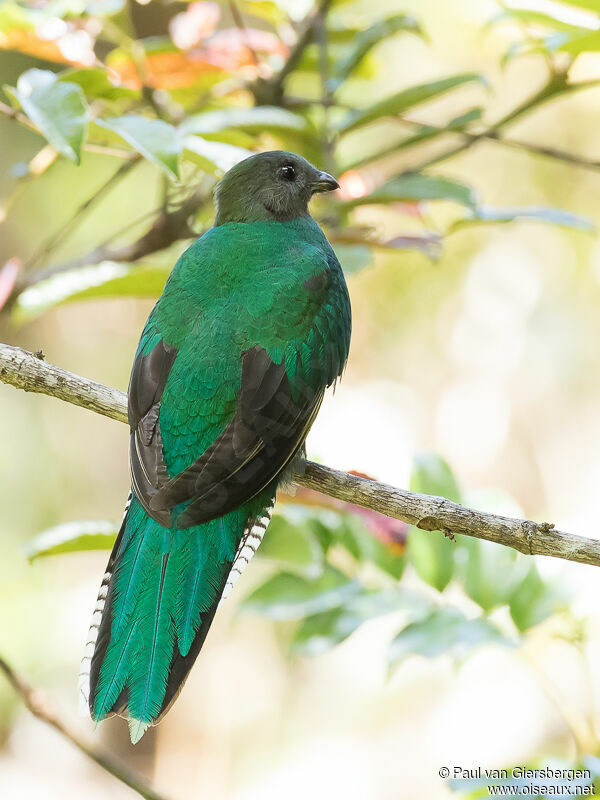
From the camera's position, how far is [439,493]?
8.78 ft

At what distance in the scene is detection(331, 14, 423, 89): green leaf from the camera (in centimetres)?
314

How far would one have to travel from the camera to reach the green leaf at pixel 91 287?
9.35 feet

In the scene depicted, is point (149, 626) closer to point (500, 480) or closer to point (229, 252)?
point (229, 252)

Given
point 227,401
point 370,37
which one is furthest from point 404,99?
point 227,401

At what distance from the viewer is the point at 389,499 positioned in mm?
2475

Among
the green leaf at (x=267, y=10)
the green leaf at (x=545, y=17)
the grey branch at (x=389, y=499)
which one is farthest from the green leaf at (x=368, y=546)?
the green leaf at (x=267, y=10)

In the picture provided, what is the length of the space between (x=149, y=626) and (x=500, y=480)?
4245 millimetres

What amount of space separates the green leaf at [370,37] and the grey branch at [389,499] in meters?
1.25

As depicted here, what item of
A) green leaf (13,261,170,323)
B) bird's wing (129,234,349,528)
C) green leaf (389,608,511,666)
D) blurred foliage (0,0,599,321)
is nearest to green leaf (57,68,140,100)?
blurred foliage (0,0,599,321)

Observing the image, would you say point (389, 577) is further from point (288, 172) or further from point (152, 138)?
point (288, 172)

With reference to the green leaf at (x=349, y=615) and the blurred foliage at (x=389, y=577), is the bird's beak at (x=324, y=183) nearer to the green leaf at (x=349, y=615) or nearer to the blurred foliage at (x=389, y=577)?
the blurred foliage at (x=389, y=577)

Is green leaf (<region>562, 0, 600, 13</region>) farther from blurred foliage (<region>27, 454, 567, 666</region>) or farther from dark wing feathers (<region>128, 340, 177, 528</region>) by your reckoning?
dark wing feathers (<region>128, 340, 177, 528</region>)

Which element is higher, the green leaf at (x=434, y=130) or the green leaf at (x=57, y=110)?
the green leaf at (x=57, y=110)

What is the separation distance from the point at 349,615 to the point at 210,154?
124 centimetres
